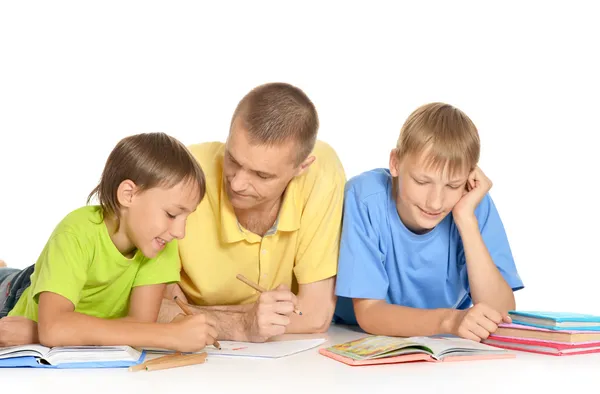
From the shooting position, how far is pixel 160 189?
2664 millimetres

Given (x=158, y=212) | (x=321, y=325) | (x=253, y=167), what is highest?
(x=253, y=167)

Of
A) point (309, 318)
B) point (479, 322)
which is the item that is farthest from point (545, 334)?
point (309, 318)

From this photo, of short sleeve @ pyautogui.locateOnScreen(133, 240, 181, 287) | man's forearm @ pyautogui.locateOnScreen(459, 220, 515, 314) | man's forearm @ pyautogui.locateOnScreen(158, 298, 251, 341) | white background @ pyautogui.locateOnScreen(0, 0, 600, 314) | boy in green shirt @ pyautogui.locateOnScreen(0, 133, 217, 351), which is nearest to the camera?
boy in green shirt @ pyautogui.locateOnScreen(0, 133, 217, 351)

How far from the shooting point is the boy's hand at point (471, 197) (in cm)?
310

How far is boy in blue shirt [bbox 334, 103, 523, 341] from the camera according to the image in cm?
298

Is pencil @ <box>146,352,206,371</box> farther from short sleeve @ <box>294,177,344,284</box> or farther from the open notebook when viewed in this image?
short sleeve @ <box>294,177,344,284</box>

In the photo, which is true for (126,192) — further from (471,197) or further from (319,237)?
(471,197)

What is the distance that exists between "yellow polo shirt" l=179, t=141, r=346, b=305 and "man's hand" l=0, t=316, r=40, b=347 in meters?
0.64

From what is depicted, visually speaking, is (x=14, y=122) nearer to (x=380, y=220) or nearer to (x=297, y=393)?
(x=380, y=220)

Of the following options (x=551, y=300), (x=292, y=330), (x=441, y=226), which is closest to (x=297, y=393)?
(x=292, y=330)

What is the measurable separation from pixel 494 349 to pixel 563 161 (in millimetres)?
2493

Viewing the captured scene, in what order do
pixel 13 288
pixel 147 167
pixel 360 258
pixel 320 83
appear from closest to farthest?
pixel 147 167 < pixel 360 258 < pixel 13 288 < pixel 320 83

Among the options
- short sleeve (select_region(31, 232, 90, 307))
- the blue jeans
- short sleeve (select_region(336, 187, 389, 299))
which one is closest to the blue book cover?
short sleeve (select_region(336, 187, 389, 299))

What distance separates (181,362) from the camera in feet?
8.14
